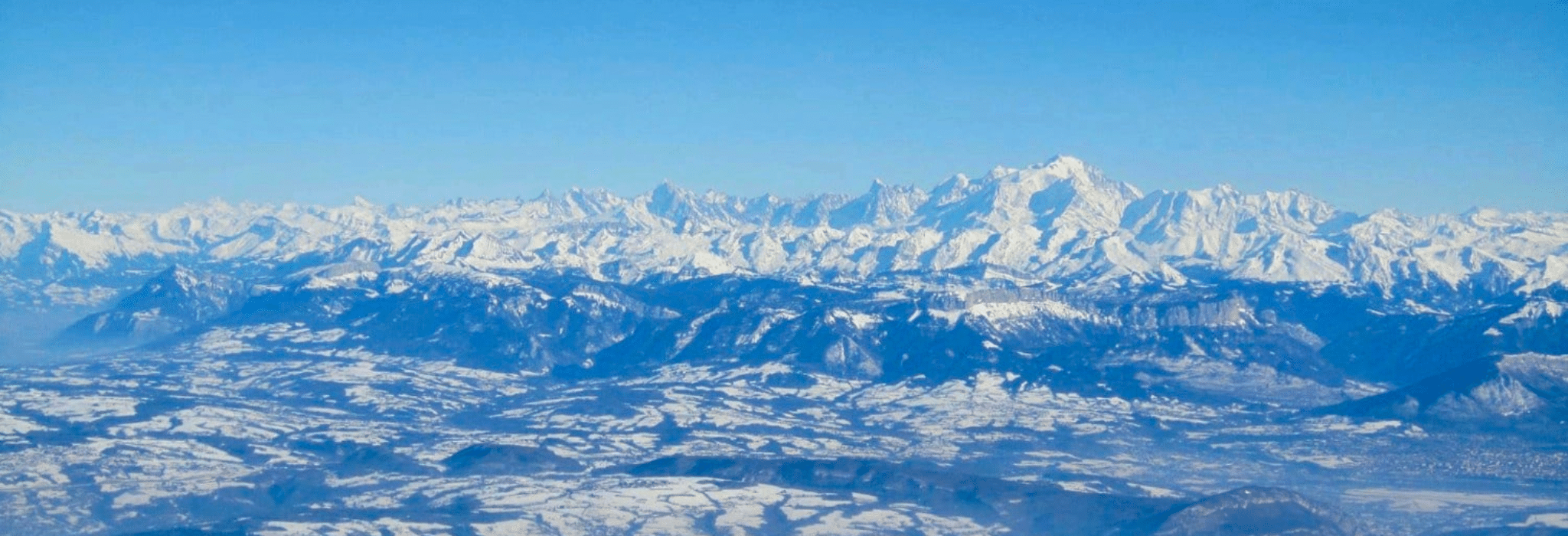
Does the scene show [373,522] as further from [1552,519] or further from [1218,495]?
[1552,519]

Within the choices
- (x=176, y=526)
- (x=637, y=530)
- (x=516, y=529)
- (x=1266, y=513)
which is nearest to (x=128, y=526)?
(x=176, y=526)

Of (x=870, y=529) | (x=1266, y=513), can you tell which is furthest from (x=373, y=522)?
(x=1266, y=513)

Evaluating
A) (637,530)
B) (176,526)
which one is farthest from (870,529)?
(176,526)

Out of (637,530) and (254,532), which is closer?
(254,532)

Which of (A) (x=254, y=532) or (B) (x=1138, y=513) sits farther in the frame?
(B) (x=1138, y=513)

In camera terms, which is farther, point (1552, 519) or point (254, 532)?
point (1552, 519)

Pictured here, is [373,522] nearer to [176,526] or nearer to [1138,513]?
[176,526]

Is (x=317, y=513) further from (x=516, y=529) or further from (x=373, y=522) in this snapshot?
(x=516, y=529)
